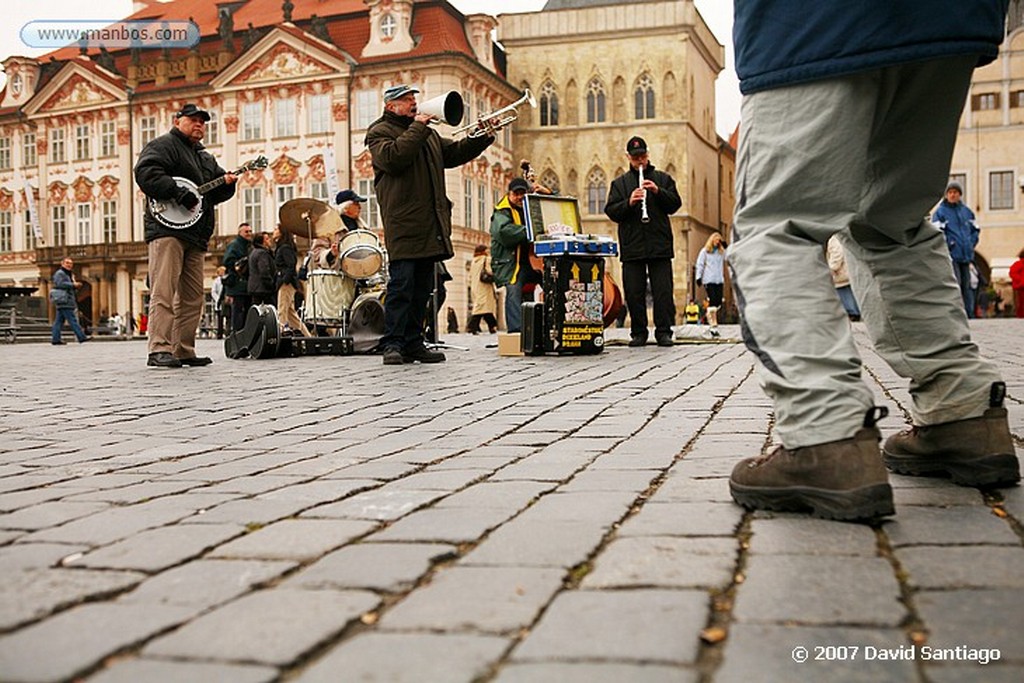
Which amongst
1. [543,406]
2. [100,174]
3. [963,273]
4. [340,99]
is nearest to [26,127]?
[100,174]

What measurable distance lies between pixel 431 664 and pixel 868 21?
5.81 feet

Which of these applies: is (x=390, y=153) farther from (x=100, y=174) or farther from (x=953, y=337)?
(x=100, y=174)

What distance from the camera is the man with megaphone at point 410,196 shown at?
9.22 m

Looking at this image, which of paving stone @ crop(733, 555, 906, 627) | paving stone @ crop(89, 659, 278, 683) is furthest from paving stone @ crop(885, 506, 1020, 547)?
paving stone @ crop(89, 659, 278, 683)

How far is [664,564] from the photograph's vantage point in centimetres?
226

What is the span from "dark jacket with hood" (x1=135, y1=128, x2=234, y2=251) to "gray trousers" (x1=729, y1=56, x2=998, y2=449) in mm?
7721

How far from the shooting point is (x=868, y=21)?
8.68ft

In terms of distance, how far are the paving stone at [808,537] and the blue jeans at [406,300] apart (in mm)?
6932

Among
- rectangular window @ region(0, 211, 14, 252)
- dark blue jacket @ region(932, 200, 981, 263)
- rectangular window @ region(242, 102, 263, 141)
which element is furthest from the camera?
rectangular window @ region(0, 211, 14, 252)

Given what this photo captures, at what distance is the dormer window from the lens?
148 ft

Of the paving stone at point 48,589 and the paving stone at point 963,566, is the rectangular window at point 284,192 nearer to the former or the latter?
the paving stone at point 48,589

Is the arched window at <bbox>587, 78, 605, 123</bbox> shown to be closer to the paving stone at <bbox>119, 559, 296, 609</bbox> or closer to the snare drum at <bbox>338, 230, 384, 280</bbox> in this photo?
the snare drum at <bbox>338, 230, 384, 280</bbox>

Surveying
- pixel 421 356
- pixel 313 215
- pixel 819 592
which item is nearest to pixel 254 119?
pixel 313 215

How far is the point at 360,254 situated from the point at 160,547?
1049 cm
